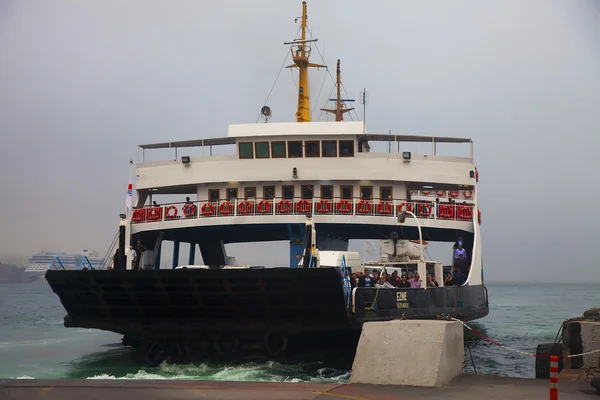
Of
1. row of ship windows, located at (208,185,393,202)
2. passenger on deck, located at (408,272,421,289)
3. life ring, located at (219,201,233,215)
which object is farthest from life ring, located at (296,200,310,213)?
passenger on deck, located at (408,272,421,289)

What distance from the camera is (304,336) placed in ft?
55.8

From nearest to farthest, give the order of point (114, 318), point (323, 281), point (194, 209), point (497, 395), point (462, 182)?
point (497, 395), point (323, 281), point (114, 318), point (194, 209), point (462, 182)

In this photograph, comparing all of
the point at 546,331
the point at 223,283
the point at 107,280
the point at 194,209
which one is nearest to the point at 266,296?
the point at 223,283

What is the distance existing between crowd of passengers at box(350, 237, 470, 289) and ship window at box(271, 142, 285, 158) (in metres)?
4.65

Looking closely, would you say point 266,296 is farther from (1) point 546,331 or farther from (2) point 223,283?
(1) point 546,331

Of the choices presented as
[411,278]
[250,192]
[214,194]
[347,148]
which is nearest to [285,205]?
[250,192]

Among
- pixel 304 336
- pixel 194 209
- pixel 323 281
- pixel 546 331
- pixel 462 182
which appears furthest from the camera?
pixel 546 331

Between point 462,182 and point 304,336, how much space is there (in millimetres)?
8983

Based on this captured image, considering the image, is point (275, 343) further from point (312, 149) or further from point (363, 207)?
point (312, 149)

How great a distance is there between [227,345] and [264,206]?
5.28 m

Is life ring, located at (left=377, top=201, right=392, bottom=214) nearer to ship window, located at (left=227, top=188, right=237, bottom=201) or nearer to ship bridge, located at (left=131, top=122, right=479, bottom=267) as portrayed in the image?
ship bridge, located at (left=131, top=122, right=479, bottom=267)

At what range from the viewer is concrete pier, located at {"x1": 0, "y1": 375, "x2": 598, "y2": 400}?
337 inches

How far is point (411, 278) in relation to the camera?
20.3 m

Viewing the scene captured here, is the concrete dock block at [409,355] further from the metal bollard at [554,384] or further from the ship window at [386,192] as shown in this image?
the ship window at [386,192]
